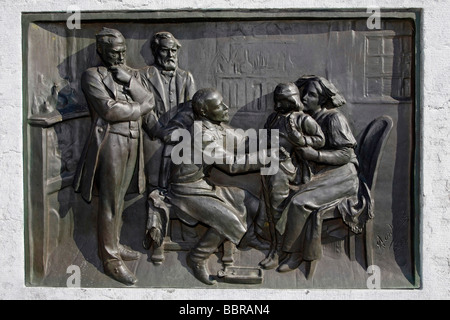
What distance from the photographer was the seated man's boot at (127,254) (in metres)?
5.22

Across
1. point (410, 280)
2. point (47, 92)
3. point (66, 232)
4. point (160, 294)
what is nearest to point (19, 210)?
point (66, 232)

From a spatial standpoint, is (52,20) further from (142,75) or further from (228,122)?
(228,122)

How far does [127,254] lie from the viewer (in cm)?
522

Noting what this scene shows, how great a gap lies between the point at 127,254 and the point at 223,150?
1.16 meters

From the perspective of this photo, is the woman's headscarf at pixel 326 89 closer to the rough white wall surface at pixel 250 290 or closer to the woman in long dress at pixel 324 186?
the woman in long dress at pixel 324 186

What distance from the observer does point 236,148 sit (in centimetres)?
515

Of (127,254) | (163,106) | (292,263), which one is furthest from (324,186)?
(127,254)

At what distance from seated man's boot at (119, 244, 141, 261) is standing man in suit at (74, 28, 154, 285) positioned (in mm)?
37

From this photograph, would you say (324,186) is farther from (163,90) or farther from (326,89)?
(163,90)

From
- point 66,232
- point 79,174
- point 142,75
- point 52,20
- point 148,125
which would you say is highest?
point 52,20

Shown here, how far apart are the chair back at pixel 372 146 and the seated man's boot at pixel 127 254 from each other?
6.40 ft

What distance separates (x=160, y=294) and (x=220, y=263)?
0.55 metres

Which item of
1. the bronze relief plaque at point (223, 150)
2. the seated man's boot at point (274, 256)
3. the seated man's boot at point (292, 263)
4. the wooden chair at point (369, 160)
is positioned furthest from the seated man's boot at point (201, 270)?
the wooden chair at point (369, 160)

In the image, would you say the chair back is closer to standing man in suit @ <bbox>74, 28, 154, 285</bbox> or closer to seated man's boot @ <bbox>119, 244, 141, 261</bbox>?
standing man in suit @ <bbox>74, 28, 154, 285</bbox>
